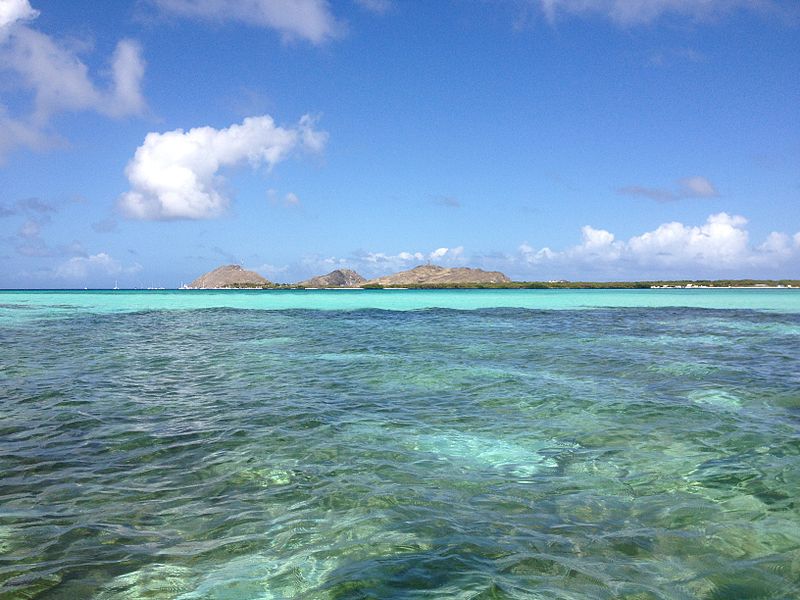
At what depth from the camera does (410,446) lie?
28.8 feet

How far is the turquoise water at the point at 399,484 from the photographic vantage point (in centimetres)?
480

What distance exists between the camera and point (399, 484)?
7059mm

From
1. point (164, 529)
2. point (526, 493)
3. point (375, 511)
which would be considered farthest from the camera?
point (526, 493)

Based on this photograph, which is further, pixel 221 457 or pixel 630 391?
pixel 630 391

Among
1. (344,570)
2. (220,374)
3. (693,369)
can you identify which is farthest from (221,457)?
(693,369)

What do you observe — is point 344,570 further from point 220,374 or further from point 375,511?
point 220,374

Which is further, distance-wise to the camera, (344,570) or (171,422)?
(171,422)

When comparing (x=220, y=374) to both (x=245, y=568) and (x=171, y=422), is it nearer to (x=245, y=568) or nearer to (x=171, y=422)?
(x=171, y=422)

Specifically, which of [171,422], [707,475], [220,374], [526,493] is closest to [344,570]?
[526,493]

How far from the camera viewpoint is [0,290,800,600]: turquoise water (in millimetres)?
4805

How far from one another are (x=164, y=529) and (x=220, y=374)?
10529mm

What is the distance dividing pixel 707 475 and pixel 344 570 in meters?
5.53

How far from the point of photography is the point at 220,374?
51.8 feet

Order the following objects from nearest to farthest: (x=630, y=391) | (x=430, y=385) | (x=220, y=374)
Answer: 1. (x=630, y=391)
2. (x=430, y=385)
3. (x=220, y=374)
